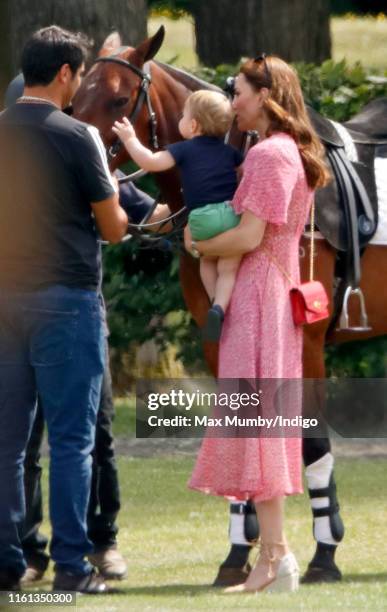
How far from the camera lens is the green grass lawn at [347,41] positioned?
30.6m

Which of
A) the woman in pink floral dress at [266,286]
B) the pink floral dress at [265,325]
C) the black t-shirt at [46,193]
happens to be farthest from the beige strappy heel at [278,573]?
the black t-shirt at [46,193]

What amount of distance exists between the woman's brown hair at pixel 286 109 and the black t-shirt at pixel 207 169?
23 cm

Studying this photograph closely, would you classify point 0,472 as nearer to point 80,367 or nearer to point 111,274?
point 80,367

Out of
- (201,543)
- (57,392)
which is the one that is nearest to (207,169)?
(57,392)

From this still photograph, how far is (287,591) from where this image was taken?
6.77 m

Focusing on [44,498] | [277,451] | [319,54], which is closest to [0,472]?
[277,451]

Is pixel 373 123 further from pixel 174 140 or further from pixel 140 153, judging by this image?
pixel 140 153

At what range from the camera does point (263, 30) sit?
16109 millimetres

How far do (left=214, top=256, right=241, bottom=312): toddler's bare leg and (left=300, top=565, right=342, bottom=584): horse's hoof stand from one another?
4.24 ft

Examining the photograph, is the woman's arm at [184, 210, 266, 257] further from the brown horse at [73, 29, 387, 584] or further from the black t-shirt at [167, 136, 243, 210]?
the brown horse at [73, 29, 387, 584]

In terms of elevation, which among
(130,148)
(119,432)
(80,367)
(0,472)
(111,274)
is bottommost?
(119,432)

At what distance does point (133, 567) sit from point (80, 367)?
1.73 meters

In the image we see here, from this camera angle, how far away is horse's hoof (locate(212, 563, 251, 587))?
7234 mm

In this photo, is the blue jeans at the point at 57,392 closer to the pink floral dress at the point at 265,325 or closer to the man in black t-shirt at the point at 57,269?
the man in black t-shirt at the point at 57,269
